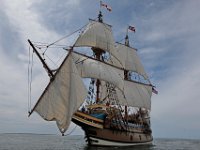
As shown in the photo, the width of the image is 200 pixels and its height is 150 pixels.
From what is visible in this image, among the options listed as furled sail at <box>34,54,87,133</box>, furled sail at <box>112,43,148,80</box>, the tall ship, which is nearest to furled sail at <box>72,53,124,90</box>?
the tall ship

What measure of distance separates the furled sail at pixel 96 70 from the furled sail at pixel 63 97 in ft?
44.9

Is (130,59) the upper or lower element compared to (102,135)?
upper

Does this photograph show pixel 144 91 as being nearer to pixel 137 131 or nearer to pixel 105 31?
pixel 137 131

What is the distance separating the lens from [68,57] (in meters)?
33.2

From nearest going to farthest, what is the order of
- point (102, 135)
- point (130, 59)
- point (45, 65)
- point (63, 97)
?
point (63, 97)
point (45, 65)
point (102, 135)
point (130, 59)

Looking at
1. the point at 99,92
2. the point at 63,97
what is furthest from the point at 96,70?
the point at 63,97

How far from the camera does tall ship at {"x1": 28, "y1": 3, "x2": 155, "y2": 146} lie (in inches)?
1236

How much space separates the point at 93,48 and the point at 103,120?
16.2 metres

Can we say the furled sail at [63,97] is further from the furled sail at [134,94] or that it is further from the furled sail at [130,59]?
the furled sail at [130,59]

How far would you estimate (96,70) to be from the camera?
164ft

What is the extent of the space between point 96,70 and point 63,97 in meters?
19.5

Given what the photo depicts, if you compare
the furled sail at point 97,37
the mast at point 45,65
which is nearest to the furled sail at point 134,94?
the furled sail at point 97,37

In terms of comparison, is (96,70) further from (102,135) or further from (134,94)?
(134,94)

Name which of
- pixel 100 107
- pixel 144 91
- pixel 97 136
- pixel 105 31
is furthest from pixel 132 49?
pixel 97 136
